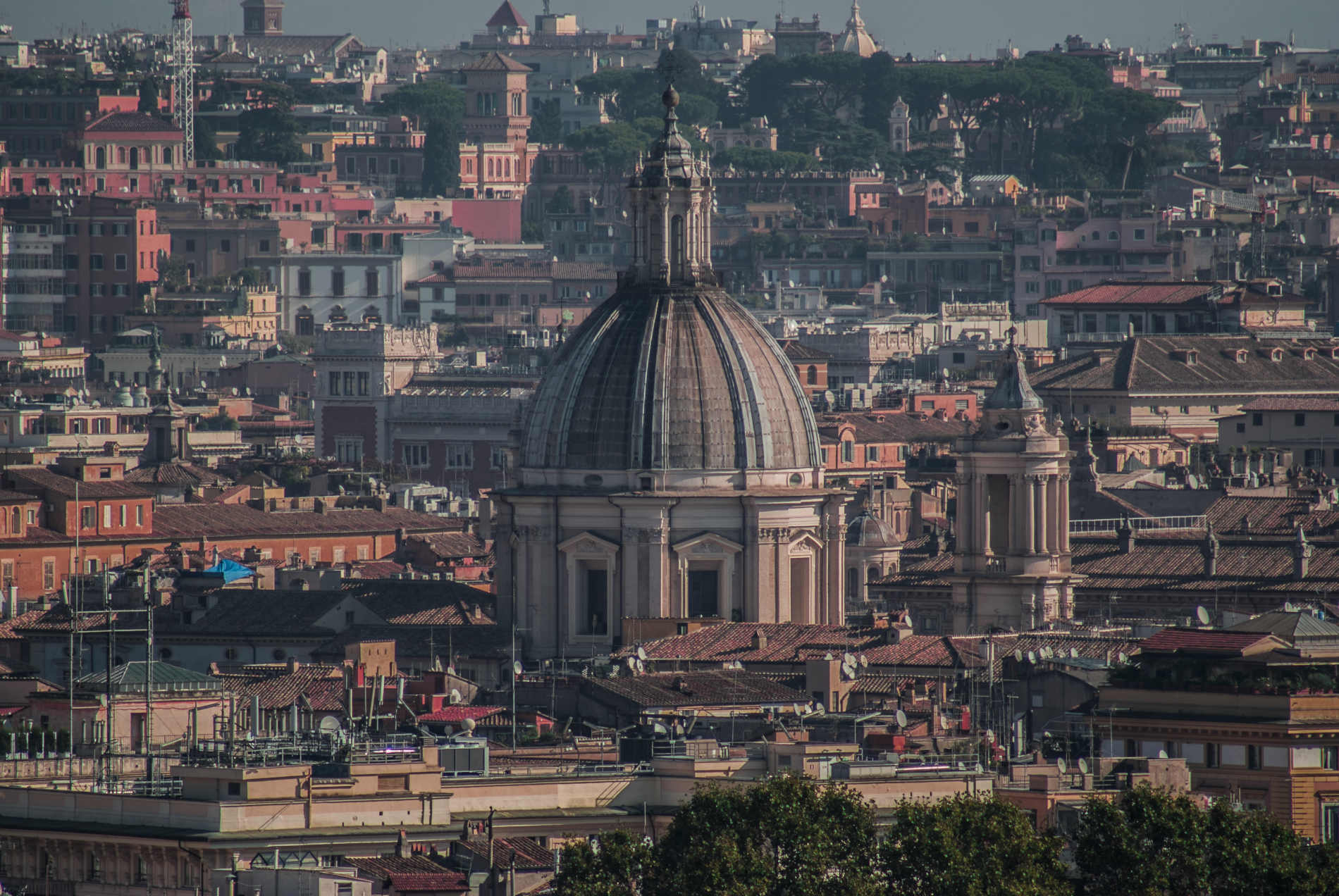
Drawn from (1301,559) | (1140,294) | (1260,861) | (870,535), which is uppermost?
(1140,294)

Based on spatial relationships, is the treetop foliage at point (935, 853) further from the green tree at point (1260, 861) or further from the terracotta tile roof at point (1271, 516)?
the terracotta tile roof at point (1271, 516)

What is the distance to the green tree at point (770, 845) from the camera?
5731cm

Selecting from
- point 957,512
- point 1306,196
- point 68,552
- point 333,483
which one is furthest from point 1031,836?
point 1306,196

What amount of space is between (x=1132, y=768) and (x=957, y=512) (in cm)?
3316

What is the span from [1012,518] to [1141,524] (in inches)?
571

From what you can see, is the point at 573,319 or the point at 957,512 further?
the point at 573,319

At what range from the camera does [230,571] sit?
108m

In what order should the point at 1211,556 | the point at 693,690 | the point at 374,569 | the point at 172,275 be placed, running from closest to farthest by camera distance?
1. the point at 693,690
2. the point at 1211,556
3. the point at 374,569
4. the point at 172,275

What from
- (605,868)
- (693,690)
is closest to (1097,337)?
(693,690)

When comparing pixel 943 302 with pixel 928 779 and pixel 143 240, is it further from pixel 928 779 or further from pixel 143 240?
pixel 928 779

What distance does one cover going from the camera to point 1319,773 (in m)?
67.1

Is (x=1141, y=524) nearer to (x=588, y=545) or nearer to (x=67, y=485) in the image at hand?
(x=588, y=545)

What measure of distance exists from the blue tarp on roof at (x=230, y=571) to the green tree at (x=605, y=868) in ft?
157

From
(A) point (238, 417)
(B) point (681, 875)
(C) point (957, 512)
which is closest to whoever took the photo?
(B) point (681, 875)
